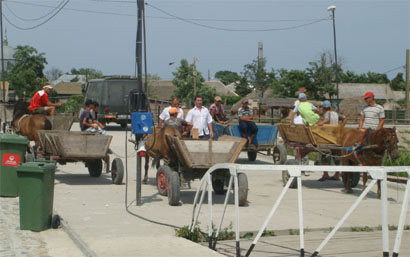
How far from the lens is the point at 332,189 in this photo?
14969 millimetres

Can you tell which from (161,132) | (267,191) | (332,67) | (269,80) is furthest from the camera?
(269,80)

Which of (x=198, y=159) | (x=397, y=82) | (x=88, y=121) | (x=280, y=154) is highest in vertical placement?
(x=397, y=82)

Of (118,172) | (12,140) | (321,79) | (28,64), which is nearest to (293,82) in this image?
(321,79)

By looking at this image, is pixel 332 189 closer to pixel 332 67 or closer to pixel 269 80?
pixel 332 67

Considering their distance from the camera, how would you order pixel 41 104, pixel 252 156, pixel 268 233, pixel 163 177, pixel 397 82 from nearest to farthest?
1. pixel 268 233
2. pixel 163 177
3. pixel 41 104
4. pixel 252 156
5. pixel 397 82

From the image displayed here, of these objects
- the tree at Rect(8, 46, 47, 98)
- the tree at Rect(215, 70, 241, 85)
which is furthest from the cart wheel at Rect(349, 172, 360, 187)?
the tree at Rect(215, 70, 241, 85)

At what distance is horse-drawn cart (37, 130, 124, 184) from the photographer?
14291 mm

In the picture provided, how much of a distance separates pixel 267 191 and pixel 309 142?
1785mm

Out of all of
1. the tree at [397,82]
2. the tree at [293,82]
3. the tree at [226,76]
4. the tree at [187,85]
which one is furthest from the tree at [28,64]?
the tree at [226,76]

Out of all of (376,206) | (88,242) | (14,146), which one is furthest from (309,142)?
(88,242)

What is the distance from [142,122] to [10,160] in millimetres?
3531

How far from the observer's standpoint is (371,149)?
13195 millimetres

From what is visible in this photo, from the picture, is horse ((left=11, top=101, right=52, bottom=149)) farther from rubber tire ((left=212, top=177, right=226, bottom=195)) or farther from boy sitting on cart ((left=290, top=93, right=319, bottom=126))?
boy sitting on cart ((left=290, top=93, right=319, bottom=126))

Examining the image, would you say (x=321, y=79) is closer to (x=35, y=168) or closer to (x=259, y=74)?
(x=259, y=74)
